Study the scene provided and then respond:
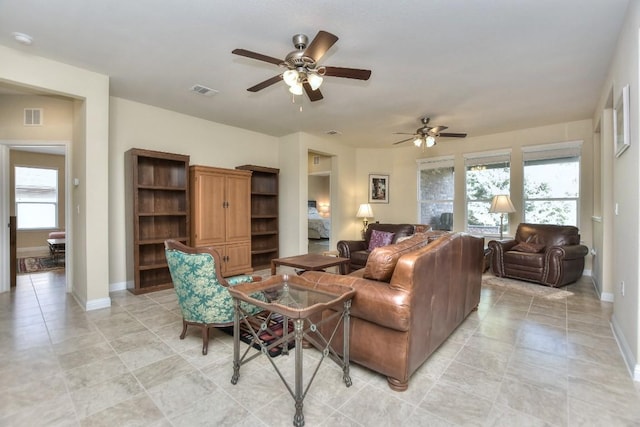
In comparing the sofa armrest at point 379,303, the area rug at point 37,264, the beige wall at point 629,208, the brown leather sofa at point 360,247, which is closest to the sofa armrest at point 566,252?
the beige wall at point 629,208

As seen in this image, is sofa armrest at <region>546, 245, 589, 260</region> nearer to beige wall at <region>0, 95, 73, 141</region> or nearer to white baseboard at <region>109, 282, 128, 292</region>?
white baseboard at <region>109, 282, 128, 292</region>

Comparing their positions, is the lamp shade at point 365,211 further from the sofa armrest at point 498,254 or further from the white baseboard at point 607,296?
the white baseboard at point 607,296

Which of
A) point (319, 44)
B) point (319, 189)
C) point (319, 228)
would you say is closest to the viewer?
point (319, 44)

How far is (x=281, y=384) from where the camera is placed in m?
1.96

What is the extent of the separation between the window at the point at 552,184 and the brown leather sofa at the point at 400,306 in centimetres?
414

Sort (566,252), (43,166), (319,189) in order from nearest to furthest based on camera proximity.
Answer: (566,252) → (43,166) → (319,189)

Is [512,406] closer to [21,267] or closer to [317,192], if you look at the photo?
[21,267]

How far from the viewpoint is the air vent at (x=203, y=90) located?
3.69 meters

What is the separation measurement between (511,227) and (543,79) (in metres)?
3.15

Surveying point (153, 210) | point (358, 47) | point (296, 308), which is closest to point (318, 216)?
point (153, 210)

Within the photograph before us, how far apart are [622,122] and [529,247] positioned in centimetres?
279

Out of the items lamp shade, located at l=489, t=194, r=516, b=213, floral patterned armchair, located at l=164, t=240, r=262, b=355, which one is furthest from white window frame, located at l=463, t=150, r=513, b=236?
floral patterned armchair, located at l=164, t=240, r=262, b=355

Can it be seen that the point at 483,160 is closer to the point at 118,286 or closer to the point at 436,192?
the point at 436,192

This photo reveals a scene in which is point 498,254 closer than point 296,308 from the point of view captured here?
No
